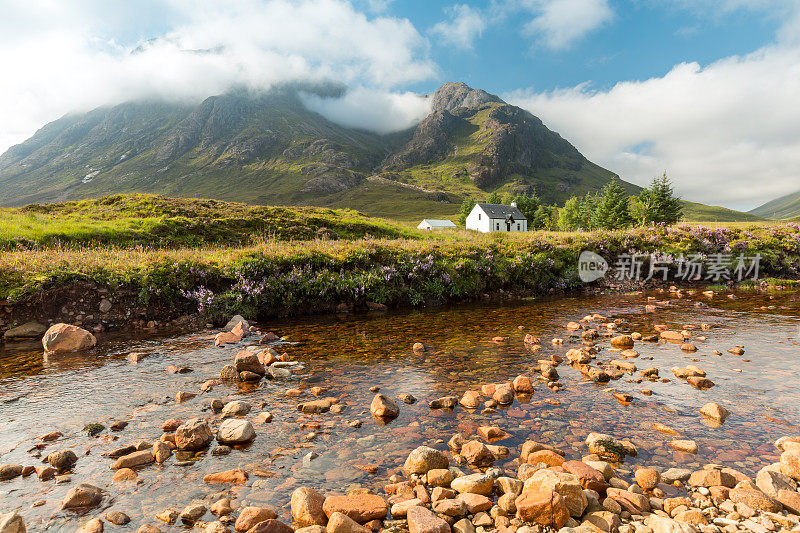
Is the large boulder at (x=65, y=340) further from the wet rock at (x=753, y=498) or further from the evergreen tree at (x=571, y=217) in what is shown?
the evergreen tree at (x=571, y=217)

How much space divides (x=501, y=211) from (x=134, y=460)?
→ 131578mm

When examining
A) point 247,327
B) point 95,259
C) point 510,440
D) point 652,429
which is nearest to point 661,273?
point 652,429

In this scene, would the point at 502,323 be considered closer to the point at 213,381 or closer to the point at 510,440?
the point at 510,440

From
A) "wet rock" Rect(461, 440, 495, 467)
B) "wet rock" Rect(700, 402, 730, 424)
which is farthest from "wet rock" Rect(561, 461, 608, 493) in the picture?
"wet rock" Rect(700, 402, 730, 424)

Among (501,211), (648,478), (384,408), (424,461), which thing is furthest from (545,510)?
(501,211)

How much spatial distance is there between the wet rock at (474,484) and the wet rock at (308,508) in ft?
5.53

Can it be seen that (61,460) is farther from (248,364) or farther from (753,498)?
(753,498)

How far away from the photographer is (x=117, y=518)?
4254 mm

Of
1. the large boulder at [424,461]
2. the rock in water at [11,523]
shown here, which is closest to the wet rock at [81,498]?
the rock in water at [11,523]

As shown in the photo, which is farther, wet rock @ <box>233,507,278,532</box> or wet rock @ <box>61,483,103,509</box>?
wet rock @ <box>61,483,103,509</box>

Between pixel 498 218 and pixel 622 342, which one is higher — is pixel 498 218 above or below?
above

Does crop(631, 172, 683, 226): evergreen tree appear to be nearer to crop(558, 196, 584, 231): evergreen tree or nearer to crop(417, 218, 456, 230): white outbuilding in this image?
crop(558, 196, 584, 231): evergreen tree

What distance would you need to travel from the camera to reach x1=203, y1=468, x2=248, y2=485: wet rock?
5.01 m

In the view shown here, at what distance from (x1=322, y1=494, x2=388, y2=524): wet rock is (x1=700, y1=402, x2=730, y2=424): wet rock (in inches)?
242
